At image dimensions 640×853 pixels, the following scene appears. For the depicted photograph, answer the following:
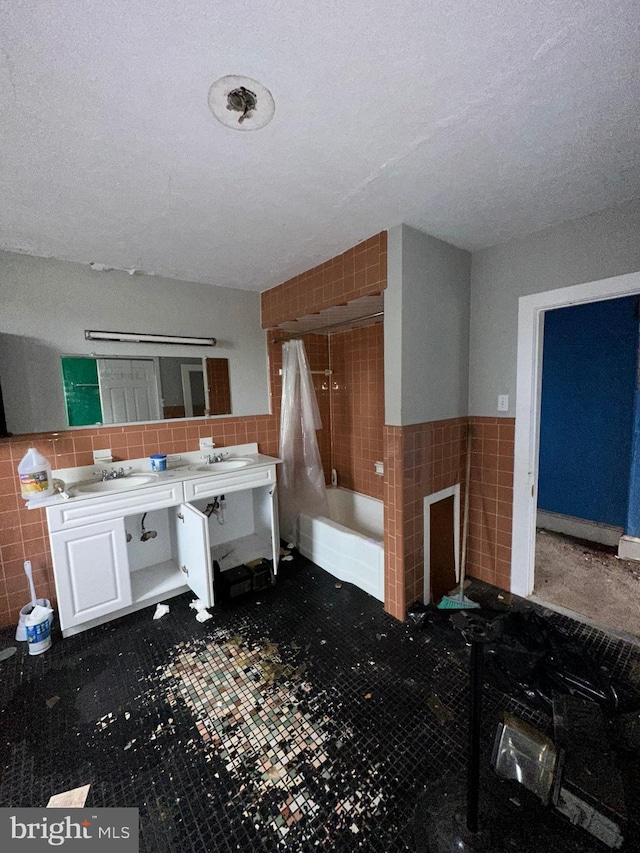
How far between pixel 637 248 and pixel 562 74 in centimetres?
106

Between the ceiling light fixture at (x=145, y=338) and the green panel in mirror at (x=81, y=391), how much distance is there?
157mm

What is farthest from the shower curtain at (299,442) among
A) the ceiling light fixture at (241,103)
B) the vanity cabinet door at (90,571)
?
the ceiling light fixture at (241,103)

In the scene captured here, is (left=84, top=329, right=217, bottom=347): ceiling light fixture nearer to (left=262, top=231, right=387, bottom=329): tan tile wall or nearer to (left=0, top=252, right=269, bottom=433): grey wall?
(left=0, top=252, right=269, bottom=433): grey wall

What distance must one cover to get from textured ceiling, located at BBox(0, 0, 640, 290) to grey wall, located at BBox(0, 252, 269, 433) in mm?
285

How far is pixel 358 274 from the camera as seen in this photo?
76.1 inches

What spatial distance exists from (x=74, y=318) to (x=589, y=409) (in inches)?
148

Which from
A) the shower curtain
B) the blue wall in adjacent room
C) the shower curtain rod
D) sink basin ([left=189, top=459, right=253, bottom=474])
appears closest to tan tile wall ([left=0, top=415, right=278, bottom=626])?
sink basin ([left=189, top=459, right=253, bottom=474])

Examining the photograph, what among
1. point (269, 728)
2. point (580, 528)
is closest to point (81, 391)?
point (269, 728)

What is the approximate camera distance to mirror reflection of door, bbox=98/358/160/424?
2.21m

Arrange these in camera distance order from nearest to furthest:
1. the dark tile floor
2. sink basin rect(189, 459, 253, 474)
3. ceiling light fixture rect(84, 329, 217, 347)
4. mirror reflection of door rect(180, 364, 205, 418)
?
the dark tile floor, ceiling light fixture rect(84, 329, 217, 347), sink basin rect(189, 459, 253, 474), mirror reflection of door rect(180, 364, 205, 418)

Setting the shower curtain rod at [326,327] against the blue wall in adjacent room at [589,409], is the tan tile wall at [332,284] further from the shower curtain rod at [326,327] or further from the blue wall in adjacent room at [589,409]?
the blue wall in adjacent room at [589,409]

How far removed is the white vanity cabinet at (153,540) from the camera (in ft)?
5.96

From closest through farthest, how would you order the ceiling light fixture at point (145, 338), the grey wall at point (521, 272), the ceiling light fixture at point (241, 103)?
the ceiling light fixture at point (241, 103)
the grey wall at point (521, 272)
the ceiling light fixture at point (145, 338)

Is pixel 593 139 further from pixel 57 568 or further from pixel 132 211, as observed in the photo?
pixel 57 568
